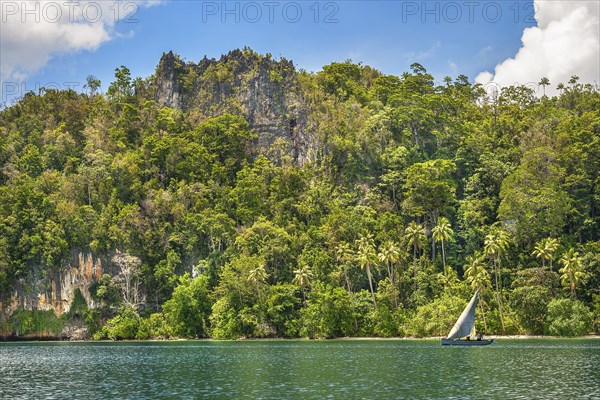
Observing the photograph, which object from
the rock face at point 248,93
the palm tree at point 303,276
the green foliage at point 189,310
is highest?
the rock face at point 248,93

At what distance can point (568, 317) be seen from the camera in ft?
241

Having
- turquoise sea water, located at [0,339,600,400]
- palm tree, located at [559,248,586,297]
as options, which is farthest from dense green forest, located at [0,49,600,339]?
turquoise sea water, located at [0,339,600,400]

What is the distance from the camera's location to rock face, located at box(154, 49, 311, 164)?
112625mm

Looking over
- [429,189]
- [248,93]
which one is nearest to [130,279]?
[248,93]

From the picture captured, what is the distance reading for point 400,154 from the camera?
99062mm

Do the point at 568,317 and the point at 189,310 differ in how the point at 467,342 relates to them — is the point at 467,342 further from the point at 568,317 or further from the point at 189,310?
the point at 189,310

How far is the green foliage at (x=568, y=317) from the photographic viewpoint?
72.7 metres

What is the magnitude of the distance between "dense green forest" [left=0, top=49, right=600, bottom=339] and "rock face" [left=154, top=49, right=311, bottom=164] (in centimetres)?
90

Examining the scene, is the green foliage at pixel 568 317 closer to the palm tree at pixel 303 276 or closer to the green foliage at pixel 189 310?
the palm tree at pixel 303 276

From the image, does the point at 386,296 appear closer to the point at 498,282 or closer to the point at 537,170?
the point at 498,282

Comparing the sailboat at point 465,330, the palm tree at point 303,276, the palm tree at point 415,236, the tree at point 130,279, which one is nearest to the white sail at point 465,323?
the sailboat at point 465,330

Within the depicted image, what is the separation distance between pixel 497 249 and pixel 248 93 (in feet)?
184

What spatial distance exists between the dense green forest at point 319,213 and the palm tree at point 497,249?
317 millimetres

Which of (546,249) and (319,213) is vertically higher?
(319,213)
